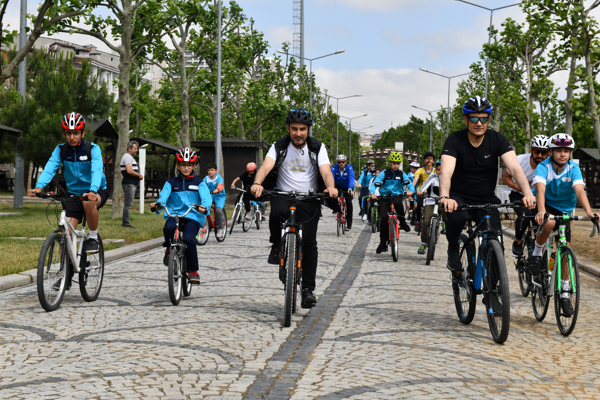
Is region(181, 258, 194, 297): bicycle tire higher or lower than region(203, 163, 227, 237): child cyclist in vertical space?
lower

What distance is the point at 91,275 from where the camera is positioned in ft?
24.0

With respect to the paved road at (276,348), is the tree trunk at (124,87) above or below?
above

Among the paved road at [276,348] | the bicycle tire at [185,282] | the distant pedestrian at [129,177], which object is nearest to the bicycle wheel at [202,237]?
the distant pedestrian at [129,177]

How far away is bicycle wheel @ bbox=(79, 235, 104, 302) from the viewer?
710 centimetres

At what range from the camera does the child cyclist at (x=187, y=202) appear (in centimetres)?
733

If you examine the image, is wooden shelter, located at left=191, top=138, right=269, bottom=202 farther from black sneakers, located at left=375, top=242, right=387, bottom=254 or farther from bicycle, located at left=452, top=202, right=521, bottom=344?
bicycle, located at left=452, top=202, right=521, bottom=344

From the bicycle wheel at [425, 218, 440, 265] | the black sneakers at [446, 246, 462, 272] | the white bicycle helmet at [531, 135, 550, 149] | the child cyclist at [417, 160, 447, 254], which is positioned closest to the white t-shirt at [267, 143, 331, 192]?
the black sneakers at [446, 246, 462, 272]

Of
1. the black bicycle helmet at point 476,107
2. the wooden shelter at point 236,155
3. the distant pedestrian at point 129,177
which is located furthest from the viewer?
the wooden shelter at point 236,155

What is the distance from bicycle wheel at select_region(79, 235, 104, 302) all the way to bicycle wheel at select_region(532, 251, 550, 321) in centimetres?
A: 423

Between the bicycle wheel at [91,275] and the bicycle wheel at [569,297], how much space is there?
4.33 metres

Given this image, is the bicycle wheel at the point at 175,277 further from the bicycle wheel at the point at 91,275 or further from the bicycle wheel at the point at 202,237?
the bicycle wheel at the point at 202,237

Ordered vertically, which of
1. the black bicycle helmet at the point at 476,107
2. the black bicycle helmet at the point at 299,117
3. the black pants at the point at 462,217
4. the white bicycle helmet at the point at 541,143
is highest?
the black bicycle helmet at the point at 476,107

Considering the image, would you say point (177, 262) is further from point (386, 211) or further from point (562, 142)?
point (386, 211)

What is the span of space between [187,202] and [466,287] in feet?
9.72
